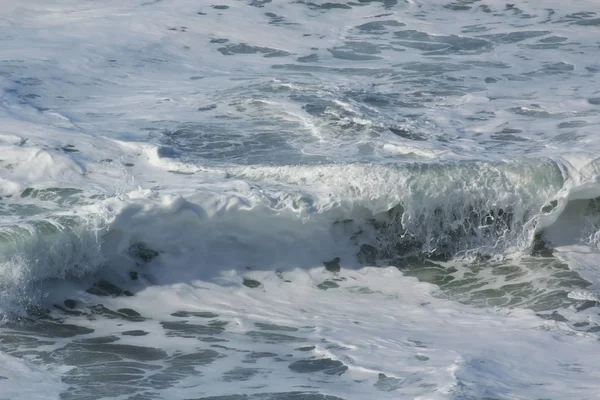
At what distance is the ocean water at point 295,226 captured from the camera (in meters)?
5.92

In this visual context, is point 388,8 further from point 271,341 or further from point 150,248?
point 271,341

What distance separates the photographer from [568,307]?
709cm

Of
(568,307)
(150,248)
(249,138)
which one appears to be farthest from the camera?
(249,138)

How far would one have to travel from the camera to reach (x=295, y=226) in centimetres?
800

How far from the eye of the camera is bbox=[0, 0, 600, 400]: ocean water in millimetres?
5922

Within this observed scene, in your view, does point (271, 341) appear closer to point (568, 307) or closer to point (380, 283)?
point (380, 283)

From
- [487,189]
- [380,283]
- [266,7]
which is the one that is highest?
[266,7]

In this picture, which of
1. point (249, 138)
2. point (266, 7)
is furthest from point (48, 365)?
point (266, 7)

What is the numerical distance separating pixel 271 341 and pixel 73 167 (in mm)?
3083

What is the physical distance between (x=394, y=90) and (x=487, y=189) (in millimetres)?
3487

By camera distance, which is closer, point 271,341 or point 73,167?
point 271,341

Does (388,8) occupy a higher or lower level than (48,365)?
higher

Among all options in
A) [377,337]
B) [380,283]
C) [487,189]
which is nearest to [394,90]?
[487,189]

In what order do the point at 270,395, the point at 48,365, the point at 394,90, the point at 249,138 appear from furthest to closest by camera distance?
the point at 394,90
the point at 249,138
the point at 48,365
the point at 270,395
